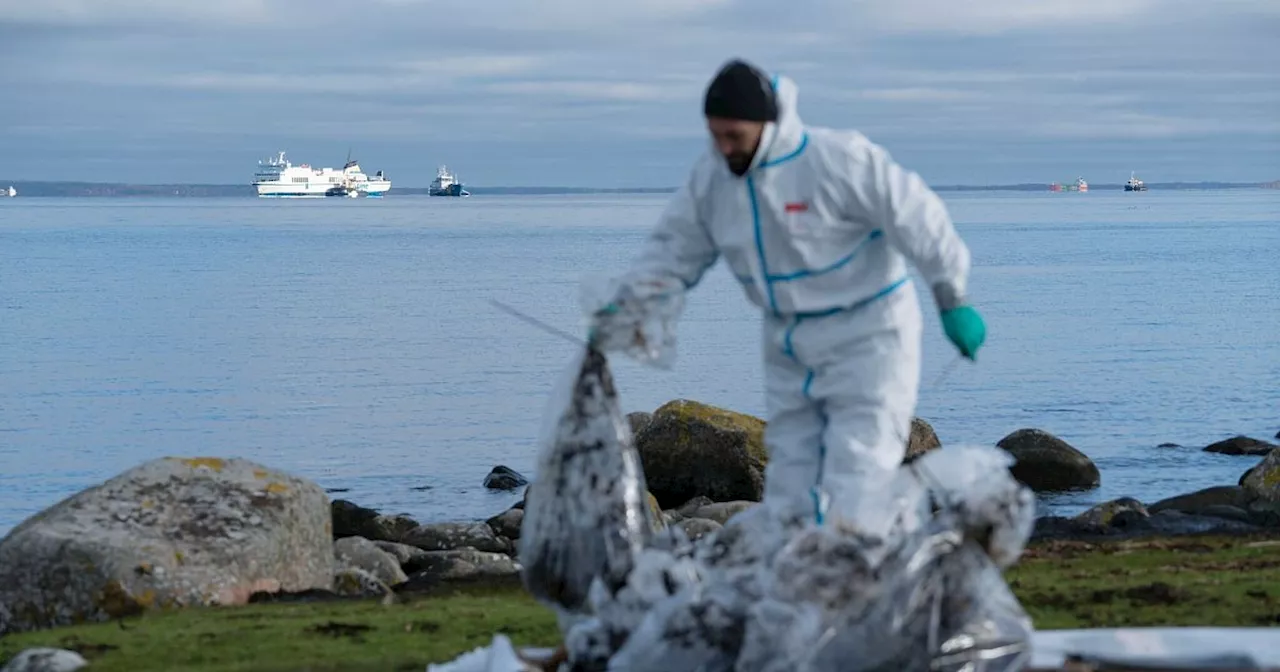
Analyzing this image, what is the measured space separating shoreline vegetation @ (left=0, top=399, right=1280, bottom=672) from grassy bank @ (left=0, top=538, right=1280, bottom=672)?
0.06 feet

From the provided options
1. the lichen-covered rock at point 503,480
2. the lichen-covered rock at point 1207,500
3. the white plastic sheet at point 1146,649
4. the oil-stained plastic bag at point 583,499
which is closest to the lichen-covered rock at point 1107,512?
the lichen-covered rock at point 1207,500

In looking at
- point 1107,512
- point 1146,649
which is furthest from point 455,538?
point 1146,649

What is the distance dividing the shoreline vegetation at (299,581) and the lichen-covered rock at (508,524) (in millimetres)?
2172

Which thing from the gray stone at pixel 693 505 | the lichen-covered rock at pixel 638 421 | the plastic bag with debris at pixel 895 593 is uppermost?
the plastic bag with debris at pixel 895 593

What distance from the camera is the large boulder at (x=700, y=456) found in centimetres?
1903

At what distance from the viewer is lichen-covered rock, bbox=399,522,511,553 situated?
16.4 m

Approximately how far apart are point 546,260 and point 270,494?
216 ft

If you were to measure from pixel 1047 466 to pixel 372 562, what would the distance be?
10.1m

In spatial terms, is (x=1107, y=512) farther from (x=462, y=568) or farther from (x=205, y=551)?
(x=205, y=551)

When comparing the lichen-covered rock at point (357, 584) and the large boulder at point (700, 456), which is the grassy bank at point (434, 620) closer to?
the lichen-covered rock at point (357, 584)

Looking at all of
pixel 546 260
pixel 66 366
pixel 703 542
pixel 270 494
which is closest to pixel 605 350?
pixel 703 542

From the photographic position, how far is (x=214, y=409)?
30.3 meters

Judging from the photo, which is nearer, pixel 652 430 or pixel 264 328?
pixel 652 430

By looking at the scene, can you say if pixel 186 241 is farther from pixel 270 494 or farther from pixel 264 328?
pixel 270 494
